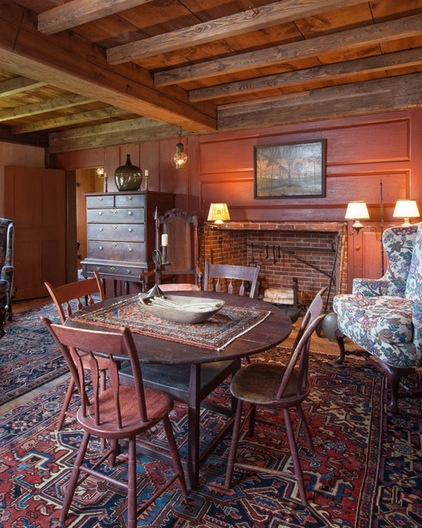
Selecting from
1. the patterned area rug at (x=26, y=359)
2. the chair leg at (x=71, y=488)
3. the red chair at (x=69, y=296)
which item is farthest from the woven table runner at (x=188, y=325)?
the patterned area rug at (x=26, y=359)

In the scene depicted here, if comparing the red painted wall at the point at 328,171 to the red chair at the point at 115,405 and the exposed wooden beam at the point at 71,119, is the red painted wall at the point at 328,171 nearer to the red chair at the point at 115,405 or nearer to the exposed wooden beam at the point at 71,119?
the exposed wooden beam at the point at 71,119

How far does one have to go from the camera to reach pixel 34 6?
2547mm

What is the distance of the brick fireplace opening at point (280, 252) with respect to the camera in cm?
494

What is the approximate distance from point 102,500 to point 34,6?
9.46ft

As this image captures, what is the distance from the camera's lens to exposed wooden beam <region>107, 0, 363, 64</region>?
2.36 metres

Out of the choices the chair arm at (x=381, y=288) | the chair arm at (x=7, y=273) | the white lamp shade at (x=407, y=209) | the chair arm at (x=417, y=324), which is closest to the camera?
the chair arm at (x=417, y=324)

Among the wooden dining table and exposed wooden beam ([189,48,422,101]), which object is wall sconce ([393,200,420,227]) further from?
the wooden dining table

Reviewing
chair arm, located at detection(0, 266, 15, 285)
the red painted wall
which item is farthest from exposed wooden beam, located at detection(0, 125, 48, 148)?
chair arm, located at detection(0, 266, 15, 285)

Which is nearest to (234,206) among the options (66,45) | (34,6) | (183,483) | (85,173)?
(66,45)

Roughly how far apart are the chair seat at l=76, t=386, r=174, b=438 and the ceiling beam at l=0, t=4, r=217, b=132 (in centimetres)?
225

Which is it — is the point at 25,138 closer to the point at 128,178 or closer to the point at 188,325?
the point at 128,178

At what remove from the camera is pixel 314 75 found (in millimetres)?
3707

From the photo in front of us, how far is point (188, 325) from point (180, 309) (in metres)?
0.11

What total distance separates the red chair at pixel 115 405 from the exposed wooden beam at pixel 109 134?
420 cm
